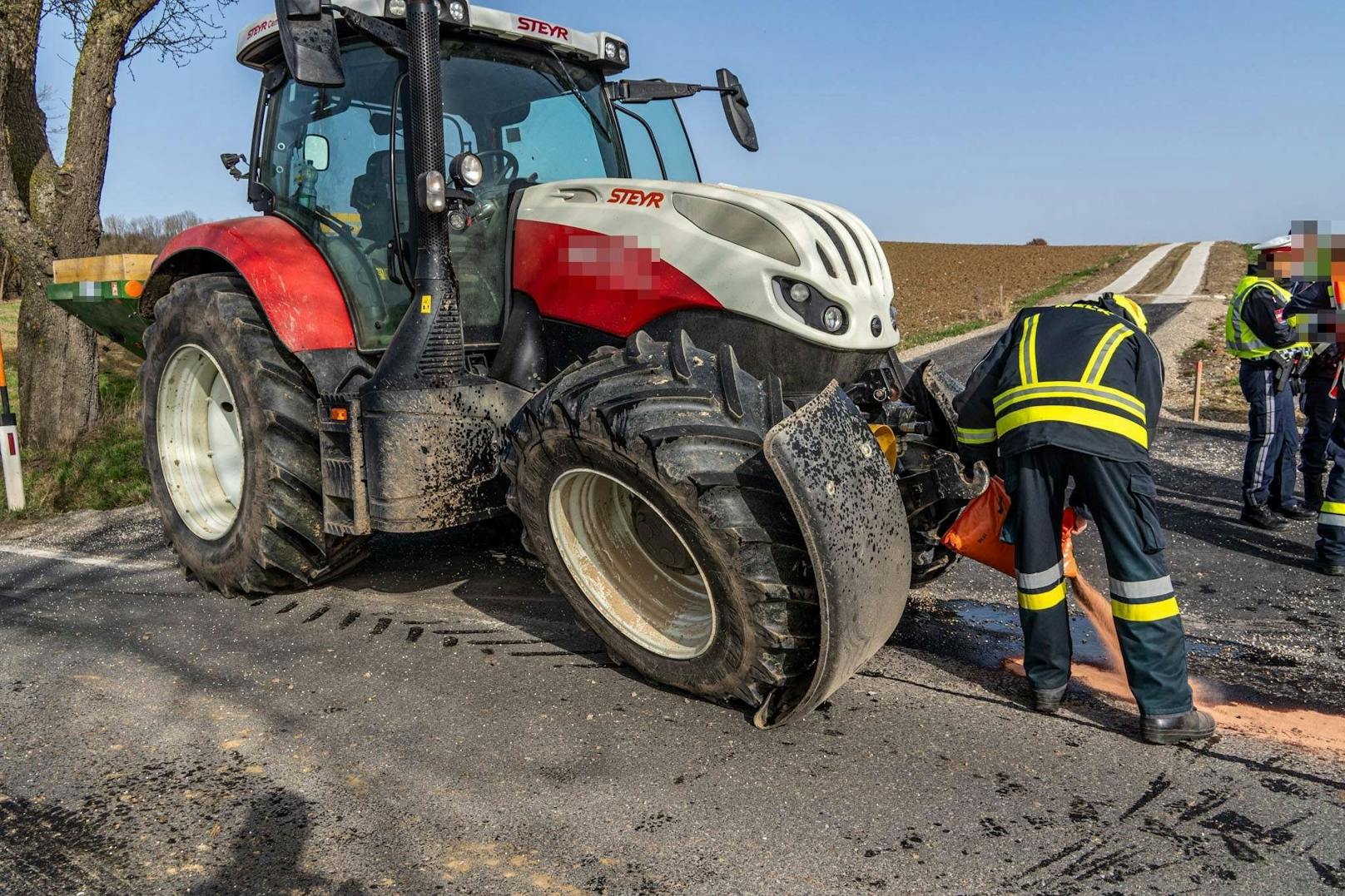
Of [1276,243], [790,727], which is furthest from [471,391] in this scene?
[1276,243]

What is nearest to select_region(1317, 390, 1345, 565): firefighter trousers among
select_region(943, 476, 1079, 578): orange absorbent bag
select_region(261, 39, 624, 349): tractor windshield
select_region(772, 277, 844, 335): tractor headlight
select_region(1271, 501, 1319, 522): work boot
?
select_region(1271, 501, 1319, 522): work boot

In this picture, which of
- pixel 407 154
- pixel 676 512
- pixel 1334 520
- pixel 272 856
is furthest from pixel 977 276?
pixel 272 856

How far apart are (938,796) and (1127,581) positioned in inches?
42.9

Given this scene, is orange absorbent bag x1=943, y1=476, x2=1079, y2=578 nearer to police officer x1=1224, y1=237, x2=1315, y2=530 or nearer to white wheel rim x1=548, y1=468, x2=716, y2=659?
white wheel rim x1=548, y1=468, x2=716, y2=659

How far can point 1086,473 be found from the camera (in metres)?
3.64

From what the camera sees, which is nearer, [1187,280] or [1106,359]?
[1106,359]

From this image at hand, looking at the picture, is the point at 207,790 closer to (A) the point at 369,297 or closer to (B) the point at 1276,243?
(A) the point at 369,297

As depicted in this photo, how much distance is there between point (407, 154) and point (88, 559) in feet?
11.2

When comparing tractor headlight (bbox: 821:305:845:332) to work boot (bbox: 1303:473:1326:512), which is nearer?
tractor headlight (bbox: 821:305:845:332)

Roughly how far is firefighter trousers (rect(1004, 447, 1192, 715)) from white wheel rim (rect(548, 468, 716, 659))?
118 centimetres

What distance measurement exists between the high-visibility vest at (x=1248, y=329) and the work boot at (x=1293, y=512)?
100cm

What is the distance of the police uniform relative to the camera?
22.1ft

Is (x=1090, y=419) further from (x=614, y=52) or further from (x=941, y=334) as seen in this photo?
(x=941, y=334)

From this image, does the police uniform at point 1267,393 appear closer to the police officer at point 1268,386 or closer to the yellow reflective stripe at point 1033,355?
the police officer at point 1268,386
